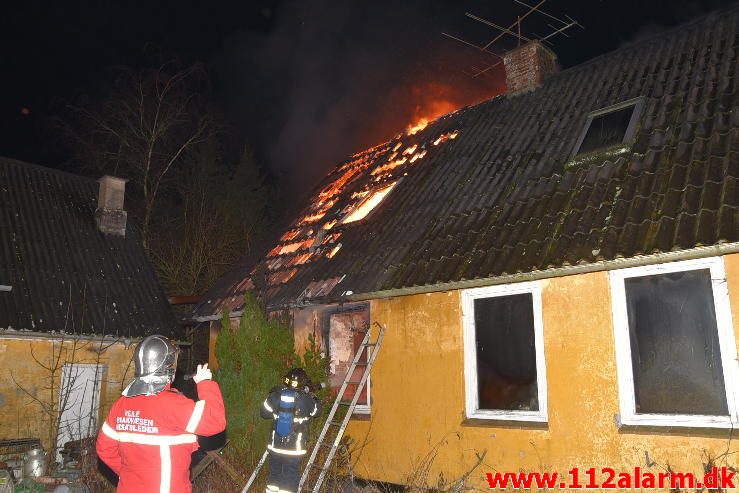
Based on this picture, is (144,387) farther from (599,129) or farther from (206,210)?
(206,210)

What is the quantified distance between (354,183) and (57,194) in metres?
8.81

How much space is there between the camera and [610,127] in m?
7.18

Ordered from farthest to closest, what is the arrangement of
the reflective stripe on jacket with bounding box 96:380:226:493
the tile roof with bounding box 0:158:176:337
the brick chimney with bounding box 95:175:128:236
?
the brick chimney with bounding box 95:175:128:236
the tile roof with bounding box 0:158:176:337
the reflective stripe on jacket with bounding box 96:380:226:493

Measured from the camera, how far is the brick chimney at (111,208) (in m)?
14.8

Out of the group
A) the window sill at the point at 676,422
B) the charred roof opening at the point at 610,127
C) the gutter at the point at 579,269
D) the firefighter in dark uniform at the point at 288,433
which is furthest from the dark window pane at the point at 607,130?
the firefighter in dark uniform at the point at 288,433

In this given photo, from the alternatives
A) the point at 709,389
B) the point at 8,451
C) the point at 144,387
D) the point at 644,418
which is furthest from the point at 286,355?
the point at 8,451

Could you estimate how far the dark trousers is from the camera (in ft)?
19.5

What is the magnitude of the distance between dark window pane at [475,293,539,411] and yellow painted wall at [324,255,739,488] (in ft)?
0.83

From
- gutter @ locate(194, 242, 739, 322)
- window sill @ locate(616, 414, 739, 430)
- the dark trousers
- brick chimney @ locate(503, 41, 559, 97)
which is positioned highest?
brick chimney @ locate(503, 41, 559, 97)

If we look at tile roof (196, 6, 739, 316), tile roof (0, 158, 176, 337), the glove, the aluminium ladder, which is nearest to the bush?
the aluminium ladder

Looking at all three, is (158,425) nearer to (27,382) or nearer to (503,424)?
(503,424)

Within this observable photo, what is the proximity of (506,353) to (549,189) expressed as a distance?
2147 millimetres

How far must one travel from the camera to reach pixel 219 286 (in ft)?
36.8

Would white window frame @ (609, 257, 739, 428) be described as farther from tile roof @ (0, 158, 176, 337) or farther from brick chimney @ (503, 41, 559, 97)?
tile roof @ (0, 158, 176, 337)
